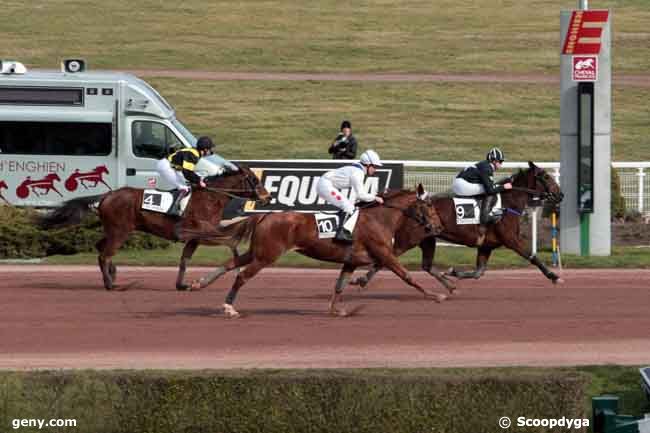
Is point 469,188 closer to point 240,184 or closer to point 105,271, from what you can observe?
point 240,184

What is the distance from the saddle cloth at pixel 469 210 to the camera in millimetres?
15781

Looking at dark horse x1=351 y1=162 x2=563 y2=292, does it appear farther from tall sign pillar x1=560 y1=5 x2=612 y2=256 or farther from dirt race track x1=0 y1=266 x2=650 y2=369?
tall sign pillar x1=560 y1=5 x2=612 y2=256

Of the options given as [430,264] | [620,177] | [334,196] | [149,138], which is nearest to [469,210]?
[430,264]

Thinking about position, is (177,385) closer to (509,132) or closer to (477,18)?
(509,132)

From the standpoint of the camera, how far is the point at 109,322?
14.0 m

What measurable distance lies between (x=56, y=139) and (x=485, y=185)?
833cm

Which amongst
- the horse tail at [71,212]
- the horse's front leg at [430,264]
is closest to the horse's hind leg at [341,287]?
the horse's front leg at [430,264]

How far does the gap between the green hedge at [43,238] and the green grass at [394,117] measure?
1099 centimetres

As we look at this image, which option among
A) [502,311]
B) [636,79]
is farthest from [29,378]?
[636,79]

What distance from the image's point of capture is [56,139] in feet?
70.7

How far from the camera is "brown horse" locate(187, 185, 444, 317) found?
44.9 feet

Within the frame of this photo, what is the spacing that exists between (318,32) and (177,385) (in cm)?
3427

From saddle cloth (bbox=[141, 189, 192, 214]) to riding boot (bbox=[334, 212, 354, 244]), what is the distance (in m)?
2.85

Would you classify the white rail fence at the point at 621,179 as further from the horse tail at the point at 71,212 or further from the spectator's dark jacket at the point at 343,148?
the horse tail at the point at 71,212
